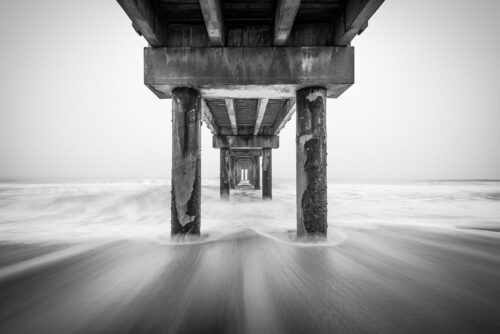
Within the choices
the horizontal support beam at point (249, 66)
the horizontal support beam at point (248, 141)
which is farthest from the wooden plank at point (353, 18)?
the horizontal support beam at point (248, 141)

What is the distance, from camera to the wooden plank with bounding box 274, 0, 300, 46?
292 centimetres

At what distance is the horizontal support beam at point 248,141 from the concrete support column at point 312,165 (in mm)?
8911

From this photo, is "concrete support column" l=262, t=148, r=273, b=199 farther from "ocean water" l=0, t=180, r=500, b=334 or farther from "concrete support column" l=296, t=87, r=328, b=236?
"concrete support column" l=296, t=87, r=328, b=236

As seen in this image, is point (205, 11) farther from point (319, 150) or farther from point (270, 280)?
point (270, 280)

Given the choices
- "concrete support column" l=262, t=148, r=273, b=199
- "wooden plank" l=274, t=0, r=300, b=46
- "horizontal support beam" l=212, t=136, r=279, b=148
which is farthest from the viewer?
"concrete support column" l=262, t=148, r=273, b=199

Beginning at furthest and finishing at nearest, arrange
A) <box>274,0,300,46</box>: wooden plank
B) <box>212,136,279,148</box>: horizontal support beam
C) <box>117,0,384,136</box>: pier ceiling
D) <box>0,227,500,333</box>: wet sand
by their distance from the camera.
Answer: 1. <box>212,136,279,148</box>: horizontal support beam
2. <box>117,0,384,136</box>: pier ceiling
3. <box>274,0,300,46</box>: wooden plank
4. <box>0,227,500,333</box>: wet sand

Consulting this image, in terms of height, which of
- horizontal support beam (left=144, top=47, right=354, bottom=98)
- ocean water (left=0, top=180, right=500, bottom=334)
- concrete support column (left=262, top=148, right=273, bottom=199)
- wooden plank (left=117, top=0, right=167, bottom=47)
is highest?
wooden plank (left=117, top=0, right=167, bottom=47)

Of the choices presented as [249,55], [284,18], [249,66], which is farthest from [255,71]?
[284,18]

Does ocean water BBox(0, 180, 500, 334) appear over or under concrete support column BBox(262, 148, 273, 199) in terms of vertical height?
under

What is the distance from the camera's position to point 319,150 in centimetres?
391

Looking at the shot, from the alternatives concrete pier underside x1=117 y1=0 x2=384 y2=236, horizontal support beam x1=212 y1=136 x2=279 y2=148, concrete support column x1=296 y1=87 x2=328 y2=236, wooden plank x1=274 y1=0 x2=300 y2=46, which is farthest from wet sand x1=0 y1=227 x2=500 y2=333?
horizontal support beam x1=212 y1=136 x2=279 y2=148

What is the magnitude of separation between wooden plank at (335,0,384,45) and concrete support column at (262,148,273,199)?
10.1 meters

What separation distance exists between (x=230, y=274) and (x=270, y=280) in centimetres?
54

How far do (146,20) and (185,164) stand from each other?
240 cm
